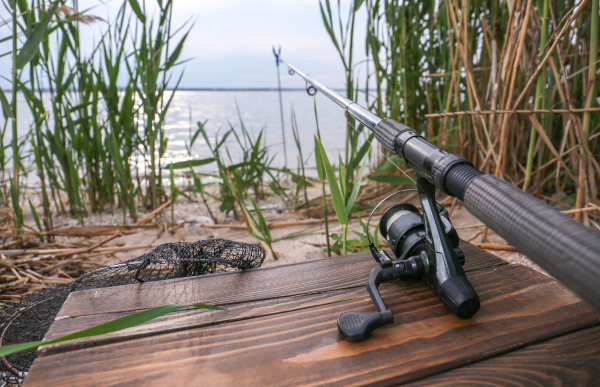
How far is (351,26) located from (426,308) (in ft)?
6.17

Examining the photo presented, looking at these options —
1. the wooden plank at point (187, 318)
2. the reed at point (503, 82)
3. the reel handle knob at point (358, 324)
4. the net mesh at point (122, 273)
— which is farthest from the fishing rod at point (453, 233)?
the reed at point (503, 82)

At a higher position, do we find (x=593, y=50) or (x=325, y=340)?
(x=593, y=50)

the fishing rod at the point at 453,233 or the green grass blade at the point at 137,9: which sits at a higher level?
the green grass blade at the point at 137,9

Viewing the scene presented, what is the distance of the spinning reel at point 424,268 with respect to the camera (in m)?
0.73

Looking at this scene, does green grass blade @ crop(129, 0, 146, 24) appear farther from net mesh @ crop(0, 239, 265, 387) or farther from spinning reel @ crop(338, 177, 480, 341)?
spinning reel @ crop(338, 177, 480, 341)

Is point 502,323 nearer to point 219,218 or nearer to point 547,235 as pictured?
point 547,235

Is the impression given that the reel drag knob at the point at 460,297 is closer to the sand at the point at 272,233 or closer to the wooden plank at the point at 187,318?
the wooden plank at the point at 187,318

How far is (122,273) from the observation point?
121 centimetres

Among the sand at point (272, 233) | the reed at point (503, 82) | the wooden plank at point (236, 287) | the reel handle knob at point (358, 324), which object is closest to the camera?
the reel handle knob at point (358, 324)

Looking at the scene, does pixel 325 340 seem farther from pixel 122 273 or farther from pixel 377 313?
pixel 122 273

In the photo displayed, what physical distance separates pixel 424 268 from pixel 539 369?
28 cm

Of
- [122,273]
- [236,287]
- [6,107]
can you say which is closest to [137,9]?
[6,107]

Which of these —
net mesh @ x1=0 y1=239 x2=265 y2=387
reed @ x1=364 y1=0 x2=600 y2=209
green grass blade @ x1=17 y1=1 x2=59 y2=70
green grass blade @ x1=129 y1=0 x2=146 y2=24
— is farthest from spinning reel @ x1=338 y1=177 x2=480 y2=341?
green grass blade @ x1=129 y1=0 x2=146 y2=24

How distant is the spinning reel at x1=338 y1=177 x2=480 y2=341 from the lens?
0.73 m
